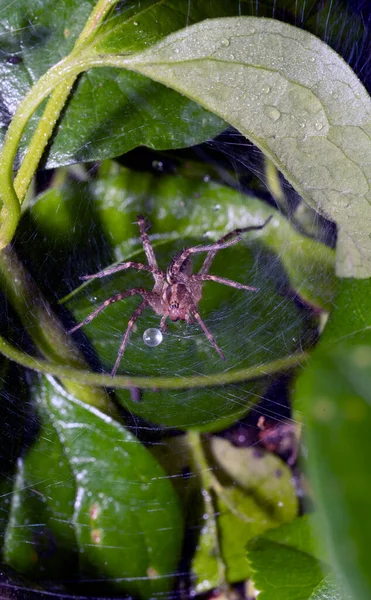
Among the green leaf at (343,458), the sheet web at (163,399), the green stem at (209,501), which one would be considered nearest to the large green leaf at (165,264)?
the sheet web at (163,399)

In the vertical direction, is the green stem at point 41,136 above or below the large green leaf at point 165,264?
above

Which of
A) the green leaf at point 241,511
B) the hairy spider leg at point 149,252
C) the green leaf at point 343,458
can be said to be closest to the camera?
the green leaf at point 343,458

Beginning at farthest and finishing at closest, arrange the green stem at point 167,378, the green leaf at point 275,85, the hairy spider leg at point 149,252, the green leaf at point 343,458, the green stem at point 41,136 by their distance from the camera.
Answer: the hairy spider leg at point 149,252 → the green stem at point 167,378 → the green stem at point 41,136 → the green leaf at point 275,85 → the green leaf at point 343,458

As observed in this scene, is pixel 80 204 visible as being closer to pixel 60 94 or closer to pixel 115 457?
pixel 60 94

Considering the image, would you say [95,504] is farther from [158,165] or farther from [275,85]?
[275,85]

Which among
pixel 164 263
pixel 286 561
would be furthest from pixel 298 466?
pixel 164 263

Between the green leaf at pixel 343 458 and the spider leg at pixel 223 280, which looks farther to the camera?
the spider leg at pixel 223 280

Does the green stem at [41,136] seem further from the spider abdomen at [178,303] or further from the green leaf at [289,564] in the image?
the green leaf at [289,564]
